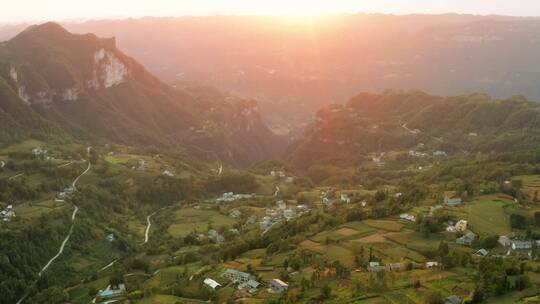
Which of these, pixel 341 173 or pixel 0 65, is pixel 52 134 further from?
pixel 341 173

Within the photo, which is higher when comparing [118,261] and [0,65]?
[0,65]

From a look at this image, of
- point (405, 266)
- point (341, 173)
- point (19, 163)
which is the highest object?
point (405, 266)

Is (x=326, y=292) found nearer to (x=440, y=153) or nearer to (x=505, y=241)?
(x=505, y=241)

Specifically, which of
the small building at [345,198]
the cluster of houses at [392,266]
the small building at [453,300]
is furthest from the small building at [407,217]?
the small building at [453,300]

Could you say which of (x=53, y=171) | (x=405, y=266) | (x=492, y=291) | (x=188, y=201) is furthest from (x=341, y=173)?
(x=492, y=291)

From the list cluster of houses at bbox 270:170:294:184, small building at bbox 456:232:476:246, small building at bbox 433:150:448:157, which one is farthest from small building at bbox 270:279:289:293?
small building at bbox 433:150:448:157

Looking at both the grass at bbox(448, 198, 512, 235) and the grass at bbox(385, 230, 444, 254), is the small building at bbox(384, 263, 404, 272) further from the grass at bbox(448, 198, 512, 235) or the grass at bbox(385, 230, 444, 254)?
the grass at bbox(448, 198, 512, 235)
